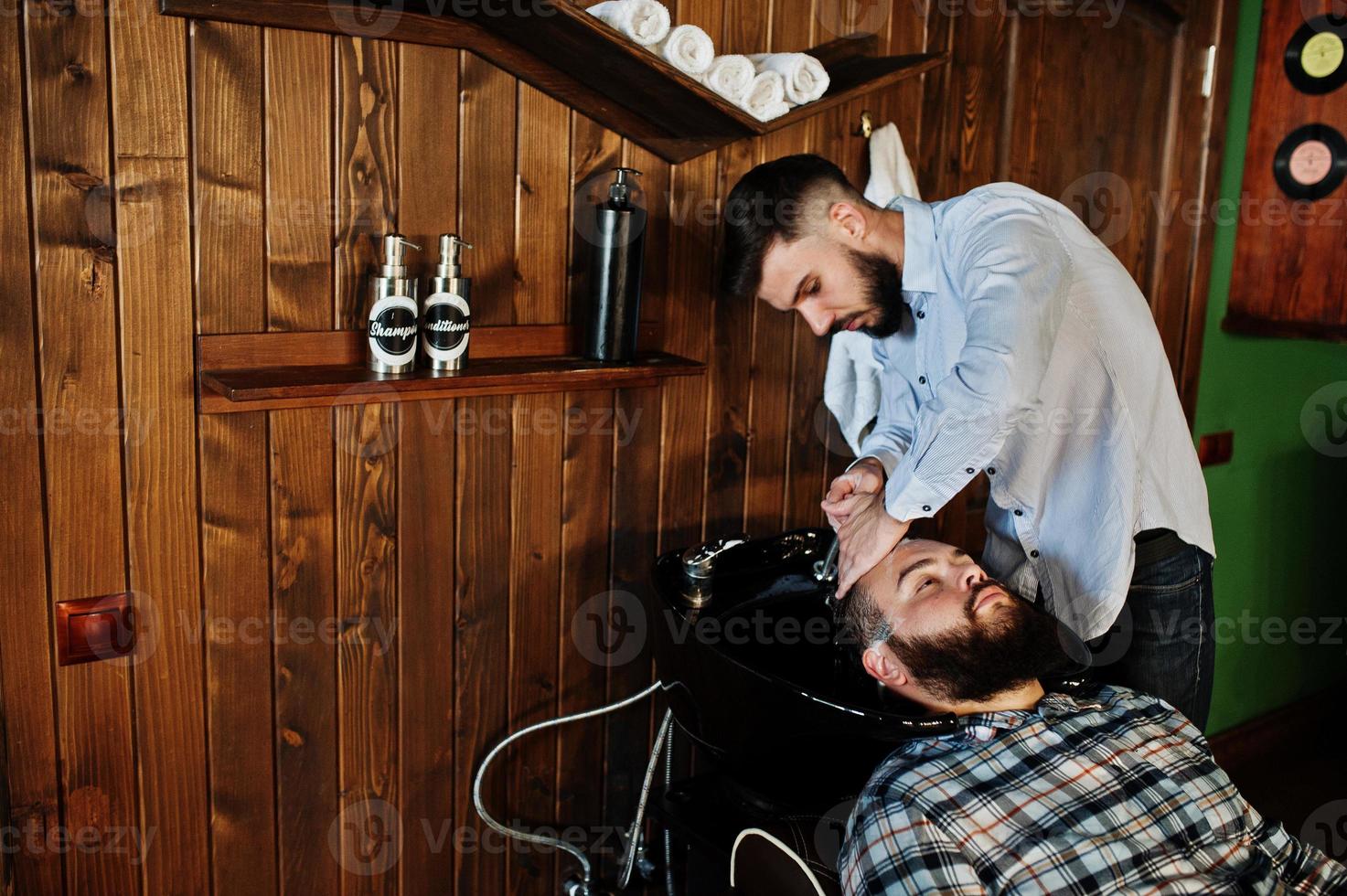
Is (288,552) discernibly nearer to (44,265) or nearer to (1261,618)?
(44,265)

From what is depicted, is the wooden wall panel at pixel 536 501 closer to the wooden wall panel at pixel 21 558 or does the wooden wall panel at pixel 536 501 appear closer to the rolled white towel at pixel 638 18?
the rolled white towel at pixel 638 18

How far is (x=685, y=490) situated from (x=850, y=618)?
51 centimetres

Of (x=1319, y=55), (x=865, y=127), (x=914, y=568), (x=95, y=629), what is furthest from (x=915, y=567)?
(x=1319, y=55)

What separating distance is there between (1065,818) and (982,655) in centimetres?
24

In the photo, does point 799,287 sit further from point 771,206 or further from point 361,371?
point 361,371

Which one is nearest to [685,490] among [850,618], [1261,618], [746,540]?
[746,540]

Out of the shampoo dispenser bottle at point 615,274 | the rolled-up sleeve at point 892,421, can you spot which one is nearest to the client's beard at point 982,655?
the rolled-up sleeve at point 892,421

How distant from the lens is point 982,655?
160cm

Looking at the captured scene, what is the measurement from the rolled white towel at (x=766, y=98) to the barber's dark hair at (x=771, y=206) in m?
0.09

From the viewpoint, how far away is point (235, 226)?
63.0 inches

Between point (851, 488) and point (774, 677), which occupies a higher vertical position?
point (851, 488)

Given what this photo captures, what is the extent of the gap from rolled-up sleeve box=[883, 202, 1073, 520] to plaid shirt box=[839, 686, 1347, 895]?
0.33 meters

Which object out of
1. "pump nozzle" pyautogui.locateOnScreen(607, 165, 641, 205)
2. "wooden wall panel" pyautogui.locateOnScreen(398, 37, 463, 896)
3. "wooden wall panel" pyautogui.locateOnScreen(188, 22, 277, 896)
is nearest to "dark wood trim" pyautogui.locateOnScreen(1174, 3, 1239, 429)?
"pump nozzle" pyautogui.locateOnScreen(607, 165, 641, 205)

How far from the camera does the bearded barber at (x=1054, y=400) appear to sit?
180cm
